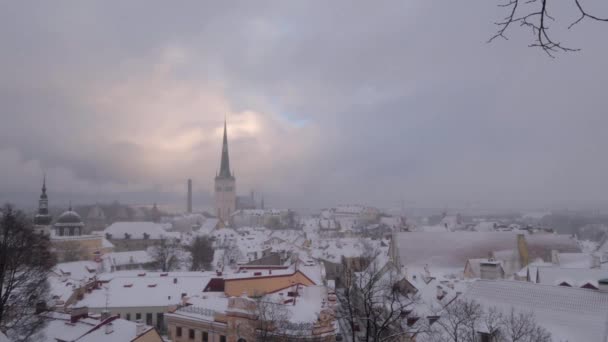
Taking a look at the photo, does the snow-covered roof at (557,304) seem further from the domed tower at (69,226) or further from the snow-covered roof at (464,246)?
the domed tower at (69,226)

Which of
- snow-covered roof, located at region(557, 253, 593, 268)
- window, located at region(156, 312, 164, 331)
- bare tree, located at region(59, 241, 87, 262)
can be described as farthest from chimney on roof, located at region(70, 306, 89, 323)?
bare tree, located at region(59, 241, 87, 262)

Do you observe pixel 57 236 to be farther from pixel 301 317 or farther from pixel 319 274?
Result: pixel 301 317

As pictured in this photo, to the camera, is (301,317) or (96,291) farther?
(96,291)

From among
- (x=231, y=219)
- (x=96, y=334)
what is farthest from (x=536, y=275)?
(x=231, y=219)

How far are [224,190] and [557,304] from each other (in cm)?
13779

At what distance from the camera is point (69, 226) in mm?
72062

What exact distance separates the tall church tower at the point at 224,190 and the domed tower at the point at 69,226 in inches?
3049

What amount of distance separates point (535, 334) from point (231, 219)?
139m

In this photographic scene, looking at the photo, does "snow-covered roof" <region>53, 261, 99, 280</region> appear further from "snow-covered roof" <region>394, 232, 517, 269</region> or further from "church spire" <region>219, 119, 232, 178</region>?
"church spire" <region>219, 119, 232, 178</region>

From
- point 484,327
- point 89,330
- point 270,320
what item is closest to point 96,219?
point 89,330

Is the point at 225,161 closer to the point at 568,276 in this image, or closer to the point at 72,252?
the point at 72,252

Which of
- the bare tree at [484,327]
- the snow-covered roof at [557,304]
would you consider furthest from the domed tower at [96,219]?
the bare tree at [484,327]

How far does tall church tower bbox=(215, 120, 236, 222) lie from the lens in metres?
151

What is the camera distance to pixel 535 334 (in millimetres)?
14953
